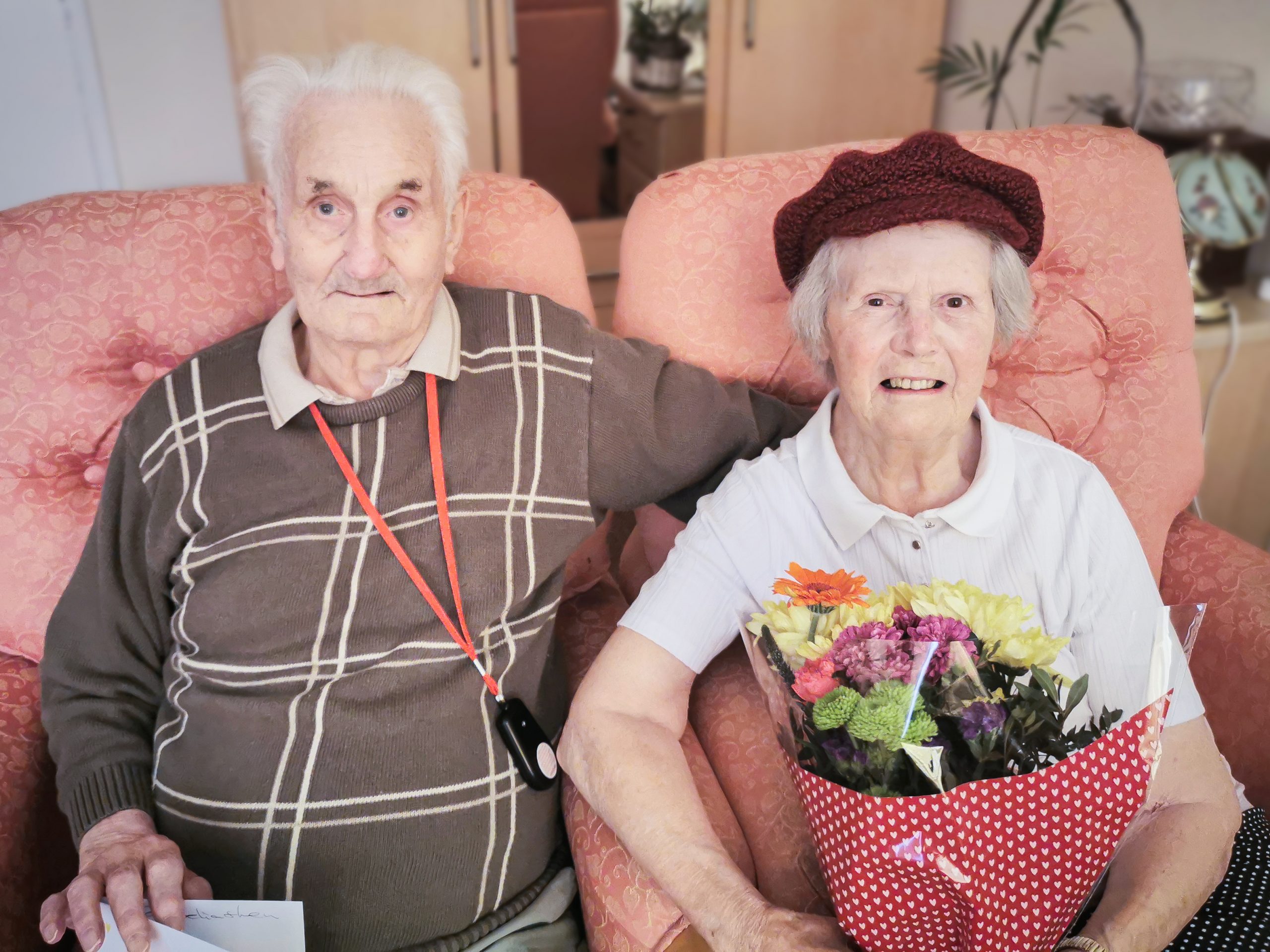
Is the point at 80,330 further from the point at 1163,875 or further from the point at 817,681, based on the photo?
the point at 1163,875

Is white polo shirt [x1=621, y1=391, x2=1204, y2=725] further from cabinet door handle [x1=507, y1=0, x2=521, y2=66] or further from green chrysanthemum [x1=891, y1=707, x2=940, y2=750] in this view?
cabinet door handle [x1=507, y1=0, x2=521, y2=66]

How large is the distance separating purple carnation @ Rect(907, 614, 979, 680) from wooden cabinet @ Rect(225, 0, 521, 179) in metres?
2.31

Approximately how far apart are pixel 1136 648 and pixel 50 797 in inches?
51.3

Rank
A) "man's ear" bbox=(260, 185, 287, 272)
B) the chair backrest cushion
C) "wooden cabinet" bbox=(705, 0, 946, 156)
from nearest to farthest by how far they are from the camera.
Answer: "man's ear" bbox=(260, 185, 287, 272) → the chair backrest cushion → "wooden cabinet" bbox=(705, 0, 946, 156)

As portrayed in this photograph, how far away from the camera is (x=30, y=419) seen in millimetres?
1396

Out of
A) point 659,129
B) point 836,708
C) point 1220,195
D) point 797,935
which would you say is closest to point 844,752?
point 836,708

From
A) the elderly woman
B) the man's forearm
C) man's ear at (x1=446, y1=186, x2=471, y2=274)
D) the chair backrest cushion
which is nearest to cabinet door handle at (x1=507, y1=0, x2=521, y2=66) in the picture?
the chair backrest cushion

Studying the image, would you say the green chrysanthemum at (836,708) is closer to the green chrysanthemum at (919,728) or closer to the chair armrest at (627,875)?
the green chrysanthemum at (919,728)

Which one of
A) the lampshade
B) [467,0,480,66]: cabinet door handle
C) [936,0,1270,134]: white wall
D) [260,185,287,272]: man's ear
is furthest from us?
[467,0,480,66]: cabinet door handle

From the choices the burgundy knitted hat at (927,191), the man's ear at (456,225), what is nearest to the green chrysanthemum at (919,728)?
Answer: the burgundy knitted hat at (927,191)

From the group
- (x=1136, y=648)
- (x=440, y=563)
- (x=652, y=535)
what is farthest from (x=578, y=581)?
(x=1136, y=648)

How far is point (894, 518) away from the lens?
1.19m

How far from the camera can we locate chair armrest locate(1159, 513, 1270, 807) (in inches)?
52.0

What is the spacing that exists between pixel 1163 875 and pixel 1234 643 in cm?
51
